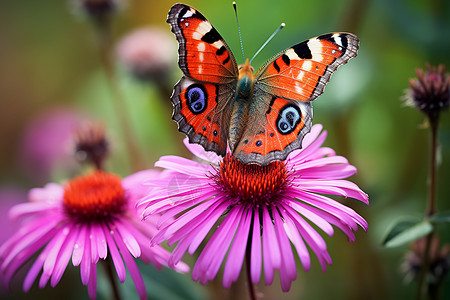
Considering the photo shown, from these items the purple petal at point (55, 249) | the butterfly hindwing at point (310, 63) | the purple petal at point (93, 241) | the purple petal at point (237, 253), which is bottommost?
the purple petal at point (55, 249)

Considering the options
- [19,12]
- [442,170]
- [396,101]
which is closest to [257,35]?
[396,101]

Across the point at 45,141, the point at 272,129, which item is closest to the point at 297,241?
the point at 272,129

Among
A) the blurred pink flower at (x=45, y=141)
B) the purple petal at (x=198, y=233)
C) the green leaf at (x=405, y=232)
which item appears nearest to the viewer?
the purple petal at (x=198, y=233)

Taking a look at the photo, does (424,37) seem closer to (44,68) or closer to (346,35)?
(346,35)

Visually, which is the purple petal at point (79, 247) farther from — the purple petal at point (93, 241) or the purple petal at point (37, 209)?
the purple petal at point (37, 209)

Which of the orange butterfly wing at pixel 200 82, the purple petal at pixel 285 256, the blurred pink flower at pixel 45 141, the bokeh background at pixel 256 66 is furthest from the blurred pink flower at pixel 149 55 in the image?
the purple petal at pixel 285 256

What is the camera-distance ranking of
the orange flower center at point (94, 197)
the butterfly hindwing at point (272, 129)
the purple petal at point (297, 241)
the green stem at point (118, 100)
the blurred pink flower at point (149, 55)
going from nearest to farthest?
the purple petal at point (297, 241), the butterfly hindwing at point (272, 129), the orange flower center at point (94, 197), the green stem at point (118, 100), the blurred pink flower at point (149, 55)
